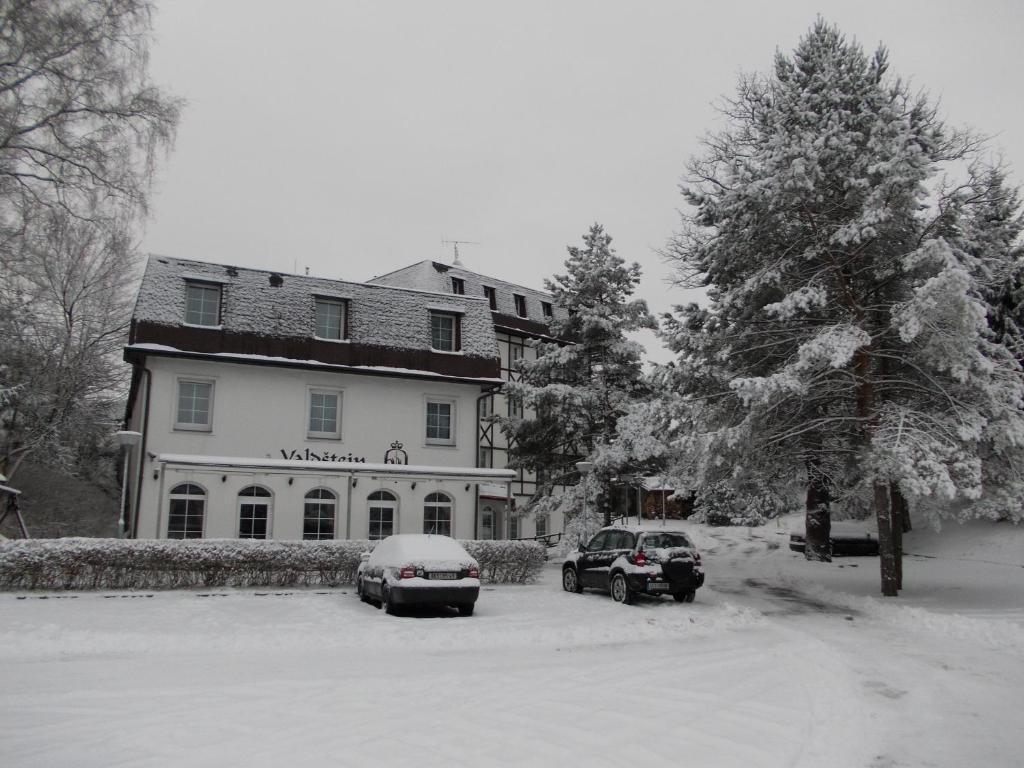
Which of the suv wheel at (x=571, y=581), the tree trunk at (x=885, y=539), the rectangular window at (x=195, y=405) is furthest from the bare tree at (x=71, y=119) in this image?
the tree trunk at (x=885, y=539)

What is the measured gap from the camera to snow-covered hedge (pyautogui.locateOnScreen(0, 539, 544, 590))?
15398 millimetres

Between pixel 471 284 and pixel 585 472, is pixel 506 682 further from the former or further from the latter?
pixel 471 284

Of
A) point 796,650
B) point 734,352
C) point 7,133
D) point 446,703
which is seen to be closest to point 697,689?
point 446,703

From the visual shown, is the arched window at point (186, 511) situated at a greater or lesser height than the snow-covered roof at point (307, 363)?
lesser

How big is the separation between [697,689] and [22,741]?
6.23 meters

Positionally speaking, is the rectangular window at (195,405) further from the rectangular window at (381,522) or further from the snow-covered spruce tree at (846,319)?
the snow-covered spruce tree at (846,319)

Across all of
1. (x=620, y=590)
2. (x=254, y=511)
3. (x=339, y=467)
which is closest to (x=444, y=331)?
(x=339, y=467)

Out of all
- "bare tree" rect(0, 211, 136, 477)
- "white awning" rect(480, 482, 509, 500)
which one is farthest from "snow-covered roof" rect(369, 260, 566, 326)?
"bare tree" rect(0, 211, 136, 477)

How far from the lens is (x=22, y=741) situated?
5855mm

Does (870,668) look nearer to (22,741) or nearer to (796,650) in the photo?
(796,650)

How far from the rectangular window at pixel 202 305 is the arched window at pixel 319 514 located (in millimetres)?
6158

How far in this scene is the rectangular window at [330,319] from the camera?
2503 centimetres

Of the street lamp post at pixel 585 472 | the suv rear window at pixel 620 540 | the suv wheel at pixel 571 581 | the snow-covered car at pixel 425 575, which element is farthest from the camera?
the street lamp post at pixel 585 472

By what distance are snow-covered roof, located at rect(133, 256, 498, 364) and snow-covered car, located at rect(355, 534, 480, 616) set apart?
451 inches
